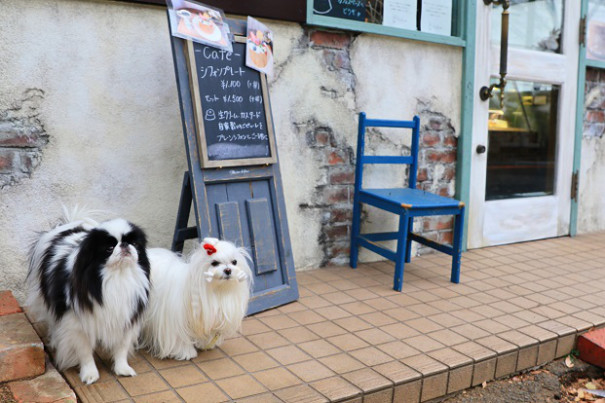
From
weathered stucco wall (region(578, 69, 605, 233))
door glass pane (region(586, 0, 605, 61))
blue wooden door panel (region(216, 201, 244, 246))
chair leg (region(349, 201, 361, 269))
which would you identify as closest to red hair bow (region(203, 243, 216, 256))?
blue wooden door panel (region(216, 201, 244, 246))

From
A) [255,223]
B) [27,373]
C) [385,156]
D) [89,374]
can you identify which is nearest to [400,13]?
[385,156]

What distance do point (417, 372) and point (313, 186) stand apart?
1.71 m

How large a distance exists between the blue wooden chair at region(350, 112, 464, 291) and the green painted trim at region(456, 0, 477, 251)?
0.59 m

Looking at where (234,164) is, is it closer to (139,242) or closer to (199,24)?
(199,24)

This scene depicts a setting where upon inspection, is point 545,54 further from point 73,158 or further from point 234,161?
point 73,158

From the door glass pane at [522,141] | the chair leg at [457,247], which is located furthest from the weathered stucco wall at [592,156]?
the chair leg at [457,247]

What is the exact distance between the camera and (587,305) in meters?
3.31

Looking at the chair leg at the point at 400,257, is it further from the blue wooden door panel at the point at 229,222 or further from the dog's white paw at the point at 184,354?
the dog's white paw at the point at 184,354

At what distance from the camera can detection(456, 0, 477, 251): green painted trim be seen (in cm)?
427

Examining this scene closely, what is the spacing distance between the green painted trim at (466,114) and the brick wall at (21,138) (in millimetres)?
3070

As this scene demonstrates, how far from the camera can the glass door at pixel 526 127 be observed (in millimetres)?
4492

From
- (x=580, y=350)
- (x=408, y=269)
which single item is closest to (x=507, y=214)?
(x=408, y=269)

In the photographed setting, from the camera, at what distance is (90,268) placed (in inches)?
81.7

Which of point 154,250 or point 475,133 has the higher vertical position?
point 475,133
